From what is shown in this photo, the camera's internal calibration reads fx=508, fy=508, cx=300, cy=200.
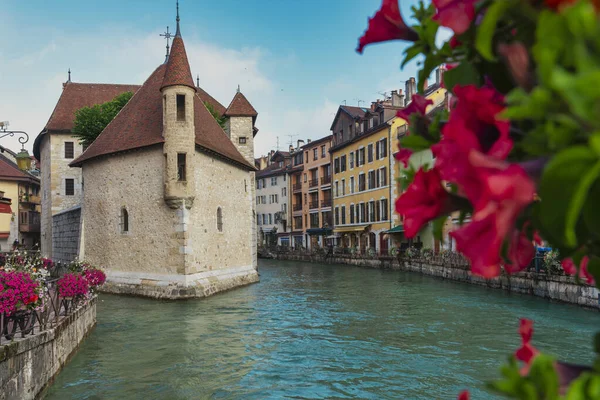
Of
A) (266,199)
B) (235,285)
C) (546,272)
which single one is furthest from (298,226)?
(546,272)

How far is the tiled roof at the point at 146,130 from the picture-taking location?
859 inches

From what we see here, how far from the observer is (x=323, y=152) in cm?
5434

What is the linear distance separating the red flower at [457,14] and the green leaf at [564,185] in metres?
0.32

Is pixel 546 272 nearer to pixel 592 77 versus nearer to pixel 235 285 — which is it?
pixel 235 285

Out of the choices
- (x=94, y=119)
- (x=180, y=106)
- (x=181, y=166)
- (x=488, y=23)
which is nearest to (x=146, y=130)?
(x=180, y=106)

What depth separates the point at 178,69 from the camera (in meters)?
21.0

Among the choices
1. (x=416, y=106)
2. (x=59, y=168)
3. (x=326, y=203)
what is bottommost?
(x=416, y=106)

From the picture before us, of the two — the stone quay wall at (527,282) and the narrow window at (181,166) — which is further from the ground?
the narrow window at (181,166)

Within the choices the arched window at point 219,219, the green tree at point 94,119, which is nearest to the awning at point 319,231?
the green tree at point 94,119

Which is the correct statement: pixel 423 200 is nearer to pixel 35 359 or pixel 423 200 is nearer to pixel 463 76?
pixel 463 76

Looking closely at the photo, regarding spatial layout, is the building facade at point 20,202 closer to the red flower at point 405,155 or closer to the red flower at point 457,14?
the red flower at point 405,155

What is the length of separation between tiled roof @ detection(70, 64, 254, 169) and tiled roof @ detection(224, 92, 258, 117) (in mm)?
5168

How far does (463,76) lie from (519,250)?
370 mm

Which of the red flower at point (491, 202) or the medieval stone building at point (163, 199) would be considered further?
the medieval stone building at point (163, 199)
